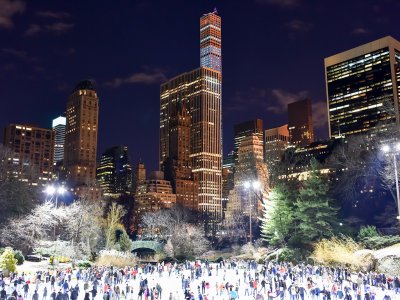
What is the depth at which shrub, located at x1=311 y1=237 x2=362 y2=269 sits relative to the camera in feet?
144

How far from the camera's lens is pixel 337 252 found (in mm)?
45875

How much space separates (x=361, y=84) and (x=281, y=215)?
11498 cm

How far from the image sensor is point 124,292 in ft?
111

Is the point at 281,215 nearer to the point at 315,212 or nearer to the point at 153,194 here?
the point at 315,212

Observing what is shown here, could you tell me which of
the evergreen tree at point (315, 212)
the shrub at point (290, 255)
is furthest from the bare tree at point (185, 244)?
the evergreen tree at point (315, 212)

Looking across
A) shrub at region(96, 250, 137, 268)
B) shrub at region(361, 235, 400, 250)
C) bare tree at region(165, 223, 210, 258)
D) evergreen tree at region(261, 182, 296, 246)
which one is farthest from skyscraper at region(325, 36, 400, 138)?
shrub at region(96, 250, 137, 268)

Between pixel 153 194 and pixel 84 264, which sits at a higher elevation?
pixel 153 194

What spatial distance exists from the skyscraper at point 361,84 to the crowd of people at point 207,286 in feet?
371

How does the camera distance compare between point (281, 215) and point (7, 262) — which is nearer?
point (7, 262)

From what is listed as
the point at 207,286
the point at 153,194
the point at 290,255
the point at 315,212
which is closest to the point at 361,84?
the point at 153,194

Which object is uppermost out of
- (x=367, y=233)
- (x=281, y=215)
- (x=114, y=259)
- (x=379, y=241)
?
(x=281, y=215)

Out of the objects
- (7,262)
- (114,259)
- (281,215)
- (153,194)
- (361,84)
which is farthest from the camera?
(153,194)

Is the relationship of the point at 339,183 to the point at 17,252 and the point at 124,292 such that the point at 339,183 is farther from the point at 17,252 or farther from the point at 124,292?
the point at 17,252

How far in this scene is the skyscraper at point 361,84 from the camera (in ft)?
488
